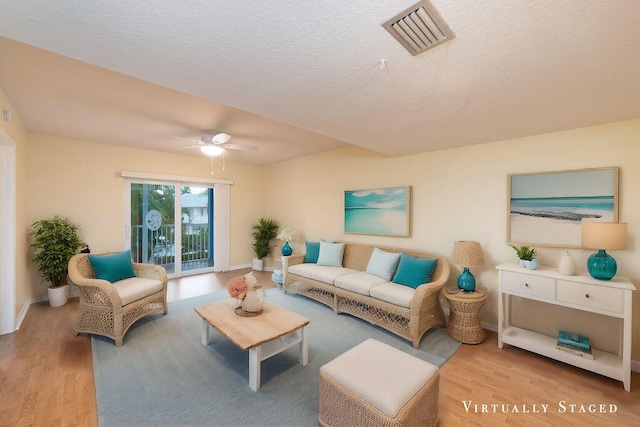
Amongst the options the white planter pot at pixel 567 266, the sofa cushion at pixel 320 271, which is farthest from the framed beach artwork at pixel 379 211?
the white planter pot at pixel 567 266

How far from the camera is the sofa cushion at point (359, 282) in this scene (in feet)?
10.3

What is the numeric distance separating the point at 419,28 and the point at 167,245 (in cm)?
551

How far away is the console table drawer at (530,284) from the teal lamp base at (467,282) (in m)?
0.34

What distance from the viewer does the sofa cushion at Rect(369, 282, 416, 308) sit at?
107 inches

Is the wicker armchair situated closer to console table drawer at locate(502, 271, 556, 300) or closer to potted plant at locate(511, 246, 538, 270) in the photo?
console table drawer at locate(502, 271, 556, 300)

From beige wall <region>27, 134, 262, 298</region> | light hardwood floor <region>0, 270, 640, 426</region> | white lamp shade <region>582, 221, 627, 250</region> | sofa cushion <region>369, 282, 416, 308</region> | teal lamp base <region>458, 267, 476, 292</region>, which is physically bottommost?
light hardwood floor <region>0, 270, 640, 426</region>

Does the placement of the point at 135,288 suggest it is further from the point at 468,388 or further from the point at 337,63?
the point at 468,388

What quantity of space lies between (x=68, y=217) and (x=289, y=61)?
4665 millimetres

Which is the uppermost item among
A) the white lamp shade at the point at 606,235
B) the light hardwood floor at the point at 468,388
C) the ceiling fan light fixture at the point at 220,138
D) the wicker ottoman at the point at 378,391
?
the ceiling fan light fixture at the point at 220,138

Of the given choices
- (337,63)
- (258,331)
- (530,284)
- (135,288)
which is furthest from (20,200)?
(530,284)

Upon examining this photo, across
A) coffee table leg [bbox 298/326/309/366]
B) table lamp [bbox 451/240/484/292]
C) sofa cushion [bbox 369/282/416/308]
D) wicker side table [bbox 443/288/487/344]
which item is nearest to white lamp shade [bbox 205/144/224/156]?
coffee table leg [bbox 298/326/309/366]

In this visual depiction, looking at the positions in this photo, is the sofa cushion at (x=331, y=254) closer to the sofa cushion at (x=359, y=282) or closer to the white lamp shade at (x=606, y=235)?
the sofa cushion at (x=359, y=282)

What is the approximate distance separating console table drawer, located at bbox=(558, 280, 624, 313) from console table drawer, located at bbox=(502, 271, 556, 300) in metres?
0.07

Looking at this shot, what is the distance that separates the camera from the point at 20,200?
3.16 m
